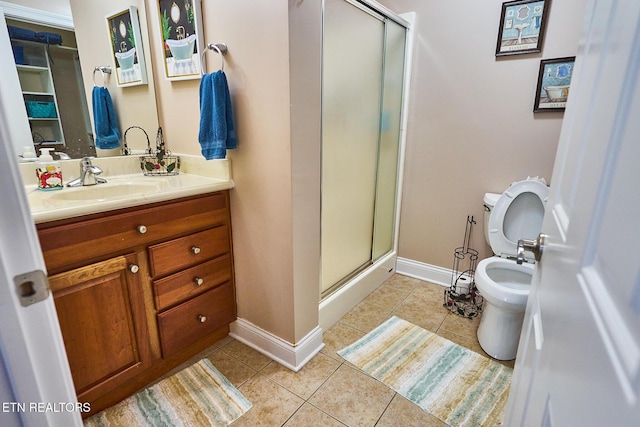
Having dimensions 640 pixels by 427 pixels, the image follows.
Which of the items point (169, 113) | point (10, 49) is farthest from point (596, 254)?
point (10, 49)

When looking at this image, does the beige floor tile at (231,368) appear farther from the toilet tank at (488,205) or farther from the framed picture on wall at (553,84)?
the framed picture on wall at (553,84)

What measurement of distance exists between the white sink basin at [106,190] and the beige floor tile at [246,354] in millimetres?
953

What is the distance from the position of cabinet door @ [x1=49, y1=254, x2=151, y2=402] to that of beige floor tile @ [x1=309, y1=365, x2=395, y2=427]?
2.75ft

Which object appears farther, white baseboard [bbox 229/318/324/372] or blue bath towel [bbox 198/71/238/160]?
white baseboard [bbox 229/318/324/372]

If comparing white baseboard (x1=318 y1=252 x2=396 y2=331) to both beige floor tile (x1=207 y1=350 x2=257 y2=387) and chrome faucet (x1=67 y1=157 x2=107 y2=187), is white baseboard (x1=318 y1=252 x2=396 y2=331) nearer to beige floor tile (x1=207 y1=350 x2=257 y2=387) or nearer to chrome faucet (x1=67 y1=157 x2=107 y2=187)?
beige floor tile (x1=207 y1=350 x2=257 y2=387)

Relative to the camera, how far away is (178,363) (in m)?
1.64

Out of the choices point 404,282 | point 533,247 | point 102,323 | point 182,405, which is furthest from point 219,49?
point 404,282

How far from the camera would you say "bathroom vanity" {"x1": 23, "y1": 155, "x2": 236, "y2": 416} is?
116 centimetres

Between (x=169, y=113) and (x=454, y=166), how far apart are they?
1.90 meters

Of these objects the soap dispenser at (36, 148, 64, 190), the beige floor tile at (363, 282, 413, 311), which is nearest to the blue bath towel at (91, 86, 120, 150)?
the soap dispenser at (36, 148, 64, 190)

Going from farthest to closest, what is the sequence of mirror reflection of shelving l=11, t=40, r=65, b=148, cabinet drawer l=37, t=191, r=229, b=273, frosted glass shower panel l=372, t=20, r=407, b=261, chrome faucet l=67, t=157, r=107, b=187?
frosted glass shower panel l=372, t=20, r=407, b=261 < chrome faucet l=67, t=157, r=107, b=187 < mirror reflection of shelving l=11, t=40, r=65, b=148 < cabinet drawer l=37, t=191, r=229, b=273

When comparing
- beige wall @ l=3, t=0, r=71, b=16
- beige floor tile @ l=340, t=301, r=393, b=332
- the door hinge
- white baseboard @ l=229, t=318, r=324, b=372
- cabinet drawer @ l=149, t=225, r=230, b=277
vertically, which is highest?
beige wall @ l=3, t=0, r=71, b=16

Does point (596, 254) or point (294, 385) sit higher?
point (596, 254)

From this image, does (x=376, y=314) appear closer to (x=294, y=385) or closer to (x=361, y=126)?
(x=294, y=385)
